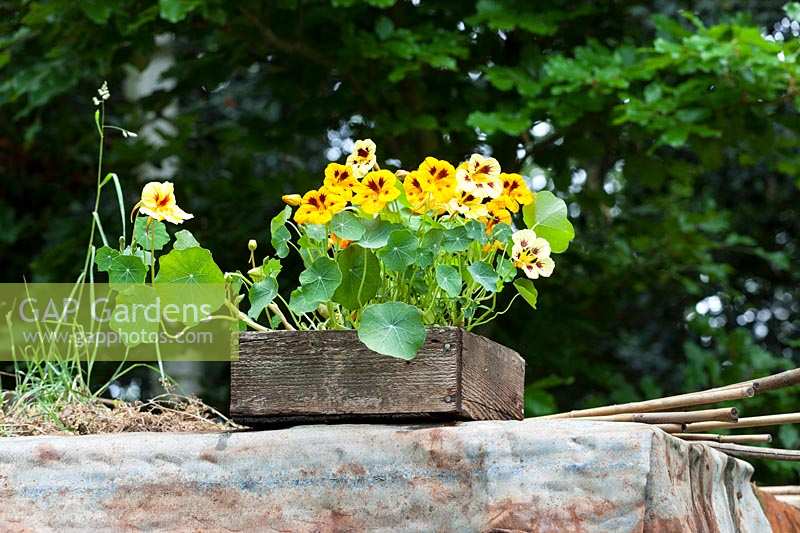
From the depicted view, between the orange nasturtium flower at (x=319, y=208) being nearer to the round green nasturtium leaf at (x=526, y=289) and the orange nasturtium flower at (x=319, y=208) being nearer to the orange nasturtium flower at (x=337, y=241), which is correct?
the orange nasturtium flower at (x=337, y=241)

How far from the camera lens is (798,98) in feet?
10.1

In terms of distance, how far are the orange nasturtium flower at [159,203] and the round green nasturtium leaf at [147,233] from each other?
0.12 feet

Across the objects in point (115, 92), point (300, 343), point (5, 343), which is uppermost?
point (115, 92)

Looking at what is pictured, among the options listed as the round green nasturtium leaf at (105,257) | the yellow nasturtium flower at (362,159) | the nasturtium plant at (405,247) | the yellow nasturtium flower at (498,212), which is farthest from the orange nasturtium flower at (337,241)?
the round green nasturtium leaf at (105,257)

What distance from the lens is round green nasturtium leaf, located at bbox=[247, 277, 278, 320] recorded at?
1.44 m

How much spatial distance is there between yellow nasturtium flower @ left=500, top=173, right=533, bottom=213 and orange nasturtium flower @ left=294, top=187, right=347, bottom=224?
0.82ft

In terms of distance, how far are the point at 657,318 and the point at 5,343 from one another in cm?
368

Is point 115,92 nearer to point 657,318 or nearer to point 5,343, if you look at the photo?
point 5,343

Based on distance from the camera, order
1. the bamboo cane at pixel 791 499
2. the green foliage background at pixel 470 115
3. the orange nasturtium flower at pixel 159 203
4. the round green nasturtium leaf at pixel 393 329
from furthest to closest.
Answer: the green foliage background at pixel 470 115 → the bamboo cane at pixel 791 499 → the orange nasturtium flower at pixel 159 203 → the round green nasturtium leaf at pixel 393 329

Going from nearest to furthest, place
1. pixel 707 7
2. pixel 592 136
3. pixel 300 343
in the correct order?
pixel 300 343 → pixel 592 136 → pixel 707 7

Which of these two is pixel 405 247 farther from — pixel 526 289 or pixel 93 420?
pixel 93 420

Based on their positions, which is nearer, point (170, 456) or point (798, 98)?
point (170, 456)

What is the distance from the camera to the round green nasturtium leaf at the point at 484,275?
1.40 m

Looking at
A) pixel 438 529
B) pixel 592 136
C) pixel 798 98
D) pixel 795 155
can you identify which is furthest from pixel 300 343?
pixel 795 155
